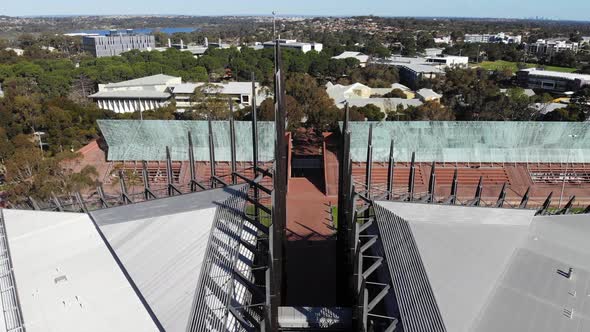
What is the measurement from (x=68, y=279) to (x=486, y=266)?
12800mm

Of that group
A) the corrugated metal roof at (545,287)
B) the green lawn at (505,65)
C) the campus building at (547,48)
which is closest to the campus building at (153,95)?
the corrugated metal roof at (545,287)

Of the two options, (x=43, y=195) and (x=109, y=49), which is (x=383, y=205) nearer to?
(x=43, y=195)

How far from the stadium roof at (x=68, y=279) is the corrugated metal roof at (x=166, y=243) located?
1.34 feet

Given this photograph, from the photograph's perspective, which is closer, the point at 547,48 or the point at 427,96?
the point at 427,96

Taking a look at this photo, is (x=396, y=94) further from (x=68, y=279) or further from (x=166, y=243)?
(x=68, y=279)

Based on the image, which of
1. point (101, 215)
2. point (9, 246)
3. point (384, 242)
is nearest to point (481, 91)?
point (384, 242)

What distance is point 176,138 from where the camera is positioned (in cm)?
3416

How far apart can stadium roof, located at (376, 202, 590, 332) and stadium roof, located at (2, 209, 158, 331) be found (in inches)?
296

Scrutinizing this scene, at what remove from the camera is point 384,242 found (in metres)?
14.9

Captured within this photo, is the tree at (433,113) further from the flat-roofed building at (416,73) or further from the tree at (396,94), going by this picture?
the flat-roofed building at (416,73)

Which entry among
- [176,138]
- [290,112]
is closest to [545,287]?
[290,112]

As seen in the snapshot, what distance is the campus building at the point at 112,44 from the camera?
109562 millimetres

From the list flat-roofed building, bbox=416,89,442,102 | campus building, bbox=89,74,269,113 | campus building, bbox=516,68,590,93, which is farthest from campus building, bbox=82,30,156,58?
campus building, bbox=516,68,590,93

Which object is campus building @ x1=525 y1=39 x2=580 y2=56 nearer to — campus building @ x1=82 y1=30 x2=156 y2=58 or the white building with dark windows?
the white building with dark windows
